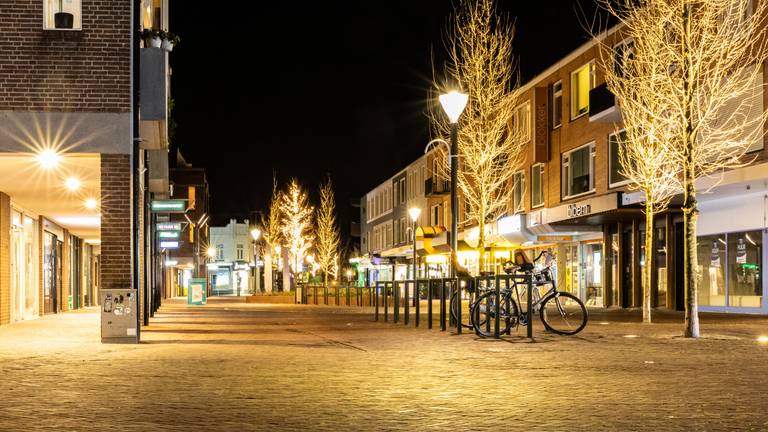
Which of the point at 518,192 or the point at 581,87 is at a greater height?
the point at 581,87

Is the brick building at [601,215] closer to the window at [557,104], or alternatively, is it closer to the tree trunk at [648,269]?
the window at [557,104]

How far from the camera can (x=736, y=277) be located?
27.8 meters

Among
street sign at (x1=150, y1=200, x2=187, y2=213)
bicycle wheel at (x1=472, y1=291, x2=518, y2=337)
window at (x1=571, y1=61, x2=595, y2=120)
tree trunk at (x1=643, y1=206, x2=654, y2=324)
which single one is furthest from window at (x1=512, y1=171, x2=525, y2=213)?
bicycle wheel at (x1=472, y1=291, x2=518, y2=337)

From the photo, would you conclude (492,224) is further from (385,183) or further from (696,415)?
(385,183)

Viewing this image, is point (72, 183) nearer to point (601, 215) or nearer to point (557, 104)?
point (601, 215)

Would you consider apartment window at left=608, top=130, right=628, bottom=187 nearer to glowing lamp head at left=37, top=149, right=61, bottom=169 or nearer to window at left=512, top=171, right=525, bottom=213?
window at left=512, top=171, right=525, bottom=213

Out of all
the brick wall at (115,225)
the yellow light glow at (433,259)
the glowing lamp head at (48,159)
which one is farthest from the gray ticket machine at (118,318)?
the yellow light glow at (433,259)

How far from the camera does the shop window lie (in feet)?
94.2

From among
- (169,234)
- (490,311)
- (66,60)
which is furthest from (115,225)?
(169,234)

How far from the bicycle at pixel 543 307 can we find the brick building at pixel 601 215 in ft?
19.0

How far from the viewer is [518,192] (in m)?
44.4

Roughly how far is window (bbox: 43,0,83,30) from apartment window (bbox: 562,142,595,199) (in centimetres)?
2227

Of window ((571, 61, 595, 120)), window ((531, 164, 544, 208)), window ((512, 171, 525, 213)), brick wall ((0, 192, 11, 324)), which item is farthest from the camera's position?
window ((512, 171, 525, 213))

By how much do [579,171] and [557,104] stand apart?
3469mm
